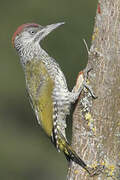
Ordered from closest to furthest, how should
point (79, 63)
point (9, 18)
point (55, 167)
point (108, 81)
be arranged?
point (108, 81) → point (79, 63) → point (55, 167) → point (9, 18)

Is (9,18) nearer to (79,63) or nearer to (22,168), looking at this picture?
(79,63)

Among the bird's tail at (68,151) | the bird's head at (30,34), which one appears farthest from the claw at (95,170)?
the bird's head at (30,34)

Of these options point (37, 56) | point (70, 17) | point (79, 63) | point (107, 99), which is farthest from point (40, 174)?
point (107, 99)

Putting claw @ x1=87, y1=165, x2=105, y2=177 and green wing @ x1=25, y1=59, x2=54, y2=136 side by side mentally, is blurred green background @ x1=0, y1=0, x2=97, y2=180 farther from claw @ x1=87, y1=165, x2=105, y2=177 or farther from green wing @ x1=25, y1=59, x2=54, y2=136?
claw @ x1=87, y1=165, x2=105, y2=177

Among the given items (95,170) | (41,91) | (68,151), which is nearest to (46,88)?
(41,91)

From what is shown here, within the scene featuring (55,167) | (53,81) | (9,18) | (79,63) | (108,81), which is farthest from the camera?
(9,18)

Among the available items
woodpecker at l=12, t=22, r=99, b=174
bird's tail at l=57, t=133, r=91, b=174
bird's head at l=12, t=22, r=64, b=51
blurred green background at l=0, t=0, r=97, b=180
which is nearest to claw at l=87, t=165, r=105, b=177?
bird's tail at l=57, t=133, r=91, b=174
